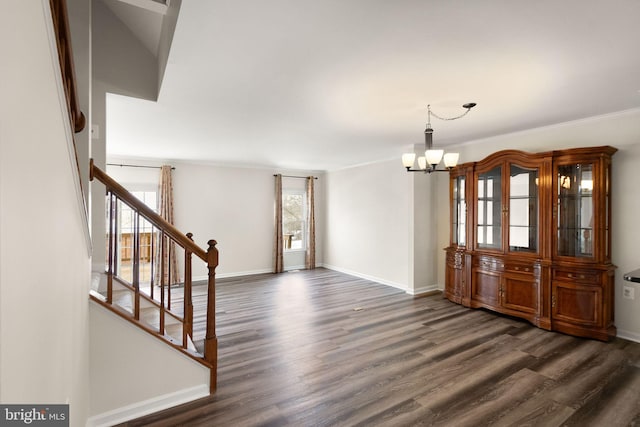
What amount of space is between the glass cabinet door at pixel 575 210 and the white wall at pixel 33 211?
472cm

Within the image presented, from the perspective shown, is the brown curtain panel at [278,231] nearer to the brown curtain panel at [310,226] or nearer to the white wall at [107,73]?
the brown curtain panel at [310,226]

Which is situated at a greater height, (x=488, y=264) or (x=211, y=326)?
(x=488, y=264)

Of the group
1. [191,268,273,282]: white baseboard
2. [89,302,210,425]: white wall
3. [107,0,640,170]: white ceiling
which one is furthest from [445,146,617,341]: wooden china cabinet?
[191,268,273,282]: white baseboard

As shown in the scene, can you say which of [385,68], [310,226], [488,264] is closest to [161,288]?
[385,68]

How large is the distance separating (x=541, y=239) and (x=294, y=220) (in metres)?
5.48

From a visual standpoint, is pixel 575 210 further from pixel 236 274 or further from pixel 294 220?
pixel 236 274

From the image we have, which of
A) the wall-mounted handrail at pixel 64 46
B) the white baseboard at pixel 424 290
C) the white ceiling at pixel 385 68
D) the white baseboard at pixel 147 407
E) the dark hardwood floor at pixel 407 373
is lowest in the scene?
the dark hardwood floor at pixel 407 373

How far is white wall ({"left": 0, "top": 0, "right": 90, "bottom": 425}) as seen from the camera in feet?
1.92

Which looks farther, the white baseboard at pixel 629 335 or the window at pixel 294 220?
the window at pixel 294 220

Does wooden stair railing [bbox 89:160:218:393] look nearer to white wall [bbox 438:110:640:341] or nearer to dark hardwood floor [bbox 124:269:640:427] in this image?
dark hardwood floor [bbox 124:269:640:427]

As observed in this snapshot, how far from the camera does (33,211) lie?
0.77m

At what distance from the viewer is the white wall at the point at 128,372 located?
2150 millimetres

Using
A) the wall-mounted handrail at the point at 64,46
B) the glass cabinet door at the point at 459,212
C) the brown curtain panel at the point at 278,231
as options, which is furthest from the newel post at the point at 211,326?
the brown curtain panel at the point at 278,231

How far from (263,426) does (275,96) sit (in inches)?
108
